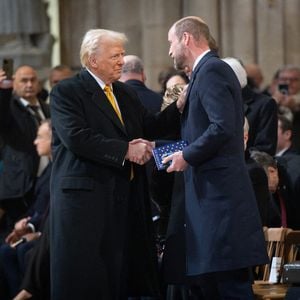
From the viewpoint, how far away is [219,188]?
639cm

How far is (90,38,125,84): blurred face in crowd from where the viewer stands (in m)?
6.86

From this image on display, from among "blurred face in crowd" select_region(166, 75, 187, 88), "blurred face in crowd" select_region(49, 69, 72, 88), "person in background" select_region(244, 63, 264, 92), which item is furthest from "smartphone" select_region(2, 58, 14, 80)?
"person in background" select_region(244, 63, 264, 92)

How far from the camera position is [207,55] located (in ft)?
21.6

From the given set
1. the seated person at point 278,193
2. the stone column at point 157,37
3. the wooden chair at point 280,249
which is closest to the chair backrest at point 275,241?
Answer: the wooden chair at point 280,249

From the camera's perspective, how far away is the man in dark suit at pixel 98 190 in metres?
6.71

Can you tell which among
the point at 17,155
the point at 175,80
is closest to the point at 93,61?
the point at 175,80

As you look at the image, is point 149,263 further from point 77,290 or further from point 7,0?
point 7,0

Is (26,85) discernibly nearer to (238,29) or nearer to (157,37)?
(157,37)

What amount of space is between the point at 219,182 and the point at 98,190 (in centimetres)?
73

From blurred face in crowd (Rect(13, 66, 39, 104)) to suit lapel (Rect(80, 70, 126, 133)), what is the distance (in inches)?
134

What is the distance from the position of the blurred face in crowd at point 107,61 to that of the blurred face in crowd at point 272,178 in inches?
64.6

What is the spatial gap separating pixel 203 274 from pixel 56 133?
3.81ft

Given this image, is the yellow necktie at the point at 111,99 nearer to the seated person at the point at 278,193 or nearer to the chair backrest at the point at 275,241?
the chair backrest at the point at 275,241

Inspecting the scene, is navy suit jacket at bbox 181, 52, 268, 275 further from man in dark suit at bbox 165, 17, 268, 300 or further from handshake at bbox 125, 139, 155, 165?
handshake at bbox 125, 139, 155, 165
